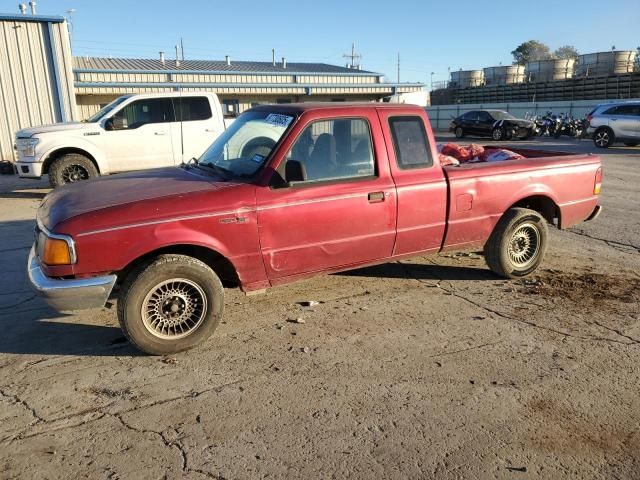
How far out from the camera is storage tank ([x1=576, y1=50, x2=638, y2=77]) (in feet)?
147

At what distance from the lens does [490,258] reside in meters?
5.44

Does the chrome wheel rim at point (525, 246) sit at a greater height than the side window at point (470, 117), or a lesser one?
lesser

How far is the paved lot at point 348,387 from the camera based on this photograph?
2.77m

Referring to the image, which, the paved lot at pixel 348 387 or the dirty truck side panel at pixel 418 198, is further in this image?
the dirty truck side panel at pixel 418 198

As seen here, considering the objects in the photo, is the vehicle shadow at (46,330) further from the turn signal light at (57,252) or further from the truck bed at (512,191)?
the truck bed at (512,191)

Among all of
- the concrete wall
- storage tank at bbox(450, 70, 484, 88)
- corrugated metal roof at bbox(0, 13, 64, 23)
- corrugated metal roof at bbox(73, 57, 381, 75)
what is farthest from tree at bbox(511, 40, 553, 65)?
corrugated metal roof at bbox(0, 13, 64, 23)

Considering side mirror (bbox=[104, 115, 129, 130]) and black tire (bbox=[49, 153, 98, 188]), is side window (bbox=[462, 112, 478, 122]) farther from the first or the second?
black tire (bbox=[49, 153, 98, 188])

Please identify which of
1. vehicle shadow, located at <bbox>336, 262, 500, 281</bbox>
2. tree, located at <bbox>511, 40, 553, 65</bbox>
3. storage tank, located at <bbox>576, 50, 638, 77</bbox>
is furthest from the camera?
tree, located at <bbox>511, 40, 553, 65</bbox>

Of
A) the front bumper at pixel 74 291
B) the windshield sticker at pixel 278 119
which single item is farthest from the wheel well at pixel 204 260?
the windshield sticker at pixel 278 119

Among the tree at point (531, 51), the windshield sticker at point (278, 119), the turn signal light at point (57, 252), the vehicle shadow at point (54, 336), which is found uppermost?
the tree at point (531, 51)

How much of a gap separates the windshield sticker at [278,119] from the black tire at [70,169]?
6872mm

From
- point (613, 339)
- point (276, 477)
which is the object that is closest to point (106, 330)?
point (276, 477)

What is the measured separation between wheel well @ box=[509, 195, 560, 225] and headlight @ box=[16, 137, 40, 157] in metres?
9.02

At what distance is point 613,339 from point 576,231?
12.8ft
